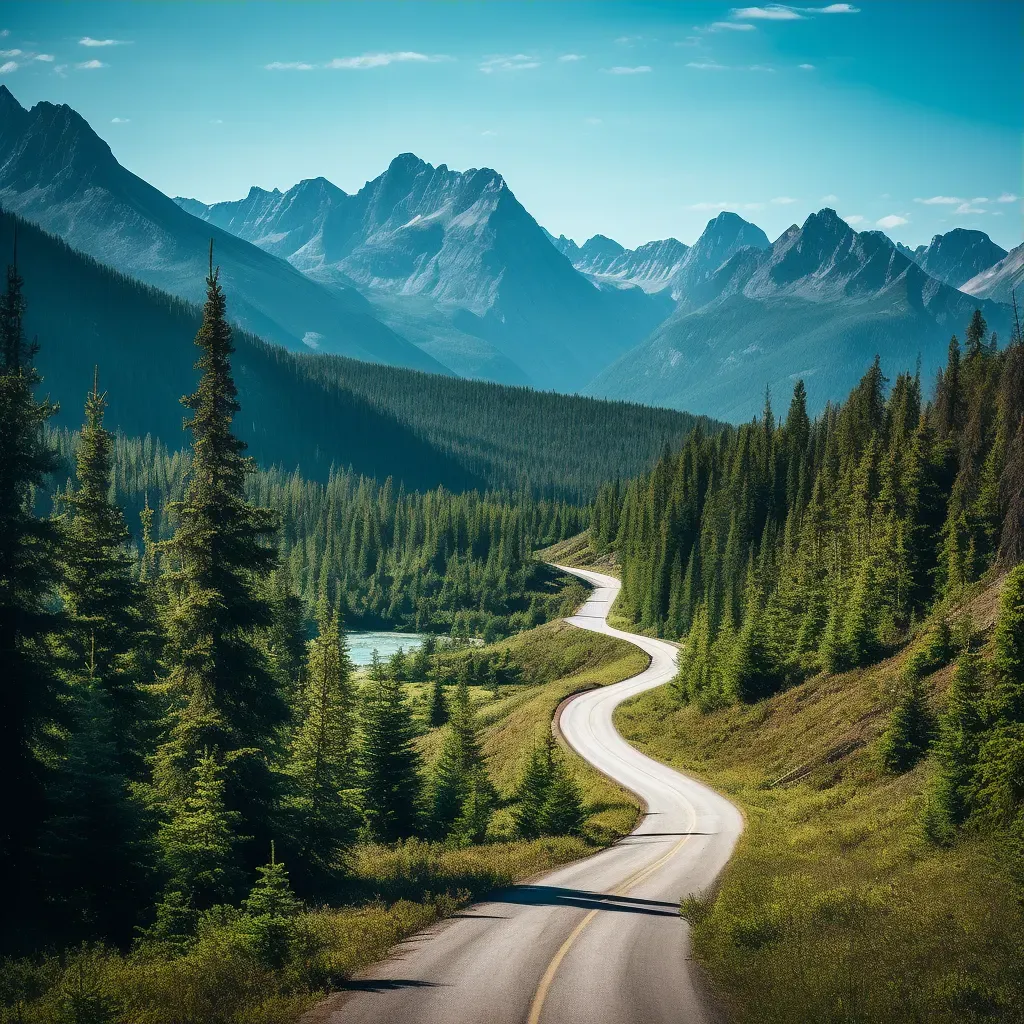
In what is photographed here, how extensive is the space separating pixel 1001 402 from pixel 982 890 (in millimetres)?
49787

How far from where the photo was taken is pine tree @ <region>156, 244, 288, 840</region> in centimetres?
2322

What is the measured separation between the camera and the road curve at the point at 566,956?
49.3ft

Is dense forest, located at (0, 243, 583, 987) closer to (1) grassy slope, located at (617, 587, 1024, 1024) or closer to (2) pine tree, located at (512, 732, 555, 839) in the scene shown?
(2) pine tree, located at (512, 732, 555, 839)

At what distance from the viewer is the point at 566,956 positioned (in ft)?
59.8

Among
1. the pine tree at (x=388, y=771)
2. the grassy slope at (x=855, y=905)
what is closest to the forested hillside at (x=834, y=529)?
the grassy slope at (x=855, y=905)

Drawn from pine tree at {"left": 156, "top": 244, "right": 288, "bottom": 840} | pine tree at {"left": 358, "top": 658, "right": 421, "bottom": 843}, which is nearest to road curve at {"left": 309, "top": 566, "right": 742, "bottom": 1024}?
pine tree at {"left": 156, "top": 244, "right": 288, "bottom": 840}

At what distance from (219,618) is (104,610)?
875cm

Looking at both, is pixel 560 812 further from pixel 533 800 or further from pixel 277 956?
pixel 277 956

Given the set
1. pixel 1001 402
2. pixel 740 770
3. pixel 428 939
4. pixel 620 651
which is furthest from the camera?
pixel 620 651

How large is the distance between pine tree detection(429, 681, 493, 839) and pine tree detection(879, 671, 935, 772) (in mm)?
17308

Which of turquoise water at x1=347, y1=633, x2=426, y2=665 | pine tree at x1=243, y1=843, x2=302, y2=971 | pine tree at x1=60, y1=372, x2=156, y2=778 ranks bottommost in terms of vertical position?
turquoise water at x1=347, y1=633, x2=426, y2=665

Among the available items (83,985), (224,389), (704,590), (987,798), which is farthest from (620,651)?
(83,985)

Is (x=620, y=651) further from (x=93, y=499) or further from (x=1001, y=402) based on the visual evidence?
(x=93, y=499)

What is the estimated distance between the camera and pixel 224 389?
24.7 meters
